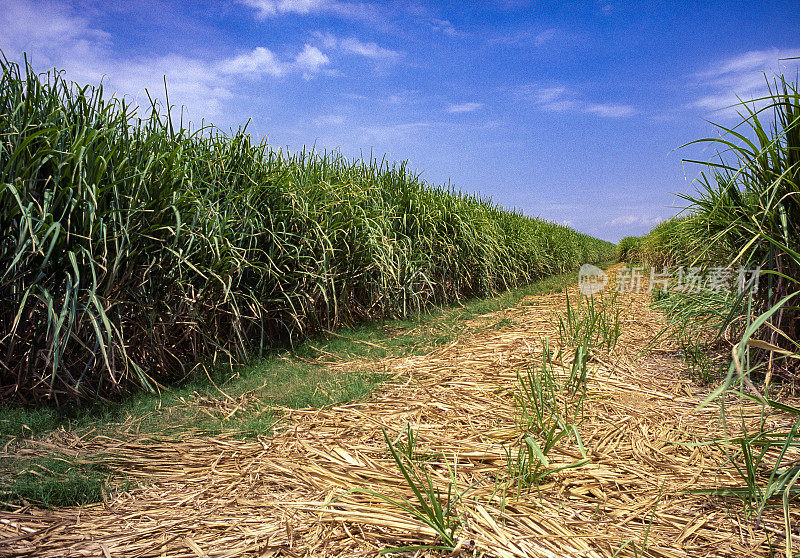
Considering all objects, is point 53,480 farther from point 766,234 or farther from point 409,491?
point 766,234

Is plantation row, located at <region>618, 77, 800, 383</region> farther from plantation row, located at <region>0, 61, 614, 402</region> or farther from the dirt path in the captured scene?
plantation row, located at <region>0, 61, 614, 402</region>

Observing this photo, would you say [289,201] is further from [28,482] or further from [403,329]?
[28,482]

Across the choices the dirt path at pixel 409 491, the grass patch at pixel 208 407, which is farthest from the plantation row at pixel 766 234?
the grass patch at pixel 208 407

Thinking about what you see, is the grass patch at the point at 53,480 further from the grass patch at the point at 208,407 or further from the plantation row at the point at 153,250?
the plantation row at the point at 153,250

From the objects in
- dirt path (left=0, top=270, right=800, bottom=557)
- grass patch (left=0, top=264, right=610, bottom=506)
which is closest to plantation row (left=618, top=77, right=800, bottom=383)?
dirt path (left=0, top=270, right=800, bottom=557)

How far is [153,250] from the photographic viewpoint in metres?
2.60

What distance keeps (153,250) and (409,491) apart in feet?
6.50

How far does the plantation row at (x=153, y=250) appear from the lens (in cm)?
224

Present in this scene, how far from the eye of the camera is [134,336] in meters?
2.51

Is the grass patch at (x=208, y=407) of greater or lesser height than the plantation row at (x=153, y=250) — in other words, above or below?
below

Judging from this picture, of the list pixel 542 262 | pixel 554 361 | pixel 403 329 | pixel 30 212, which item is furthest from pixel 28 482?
pixel 542 262

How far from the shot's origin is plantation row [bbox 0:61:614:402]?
224 centimetres

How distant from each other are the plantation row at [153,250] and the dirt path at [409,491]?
0.66 meters

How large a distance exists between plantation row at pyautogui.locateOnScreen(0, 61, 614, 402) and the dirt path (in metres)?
→ 0.66
